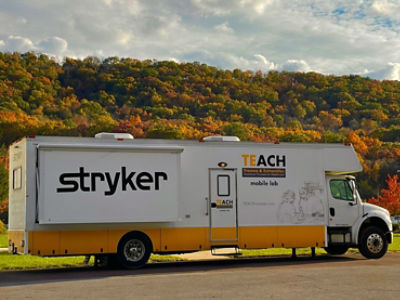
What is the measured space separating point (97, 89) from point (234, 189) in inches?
3717

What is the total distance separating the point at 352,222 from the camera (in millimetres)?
18703

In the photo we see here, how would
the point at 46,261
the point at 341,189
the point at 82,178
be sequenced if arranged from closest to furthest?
the point at 82,178
the point at 46,261
the point at 341,189

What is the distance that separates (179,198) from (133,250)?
170 centimetres

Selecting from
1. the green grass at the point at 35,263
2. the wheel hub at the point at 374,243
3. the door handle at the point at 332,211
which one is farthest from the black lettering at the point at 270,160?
Result: the green grass at the point at 35,263

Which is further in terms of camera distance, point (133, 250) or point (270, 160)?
point (270, 160)

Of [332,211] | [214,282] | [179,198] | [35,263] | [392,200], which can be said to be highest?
[392,200]

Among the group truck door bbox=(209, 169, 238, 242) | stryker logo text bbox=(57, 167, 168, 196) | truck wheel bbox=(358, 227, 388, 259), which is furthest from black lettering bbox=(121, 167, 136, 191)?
truck wheel bbox=(358, 227, 388, 259)

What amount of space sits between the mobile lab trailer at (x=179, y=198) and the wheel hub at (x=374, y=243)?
28 millimetres

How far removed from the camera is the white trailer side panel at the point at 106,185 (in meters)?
15.4

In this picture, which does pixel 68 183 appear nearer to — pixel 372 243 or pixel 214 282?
pixel 214 282

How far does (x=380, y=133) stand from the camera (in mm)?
95938

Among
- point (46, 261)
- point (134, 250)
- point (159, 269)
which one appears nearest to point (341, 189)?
point (159, 269)

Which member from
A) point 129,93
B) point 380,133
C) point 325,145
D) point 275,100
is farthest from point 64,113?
point 325,145

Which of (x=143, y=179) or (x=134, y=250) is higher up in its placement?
(x=143, y=179)
